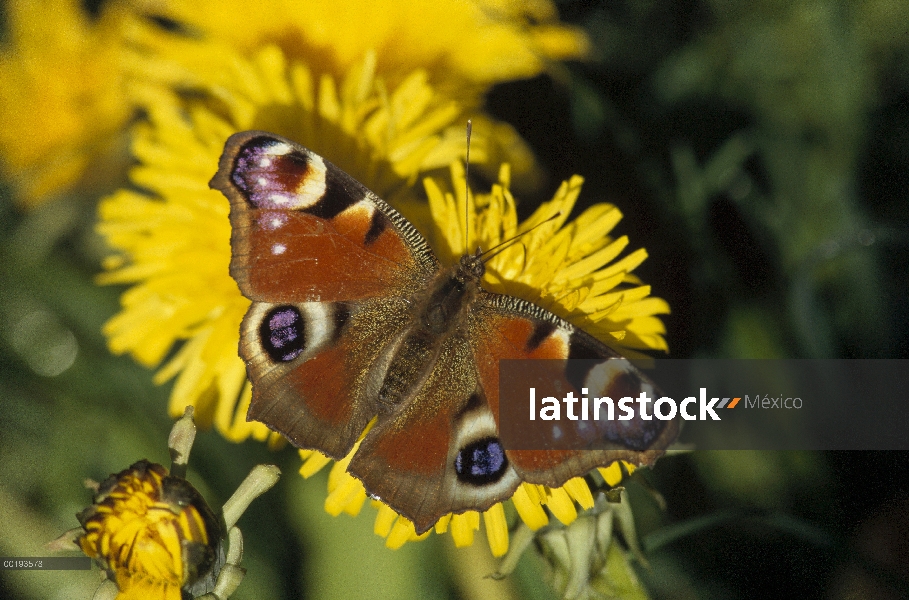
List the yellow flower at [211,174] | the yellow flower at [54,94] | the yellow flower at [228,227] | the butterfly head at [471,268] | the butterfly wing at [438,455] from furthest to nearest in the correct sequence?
the yellow flower at [54,94] → the yellow flower at [211,174] → the yellow flower at [228,227] → the butterfly head at [471,268] → the butterfly wing at [438,455]

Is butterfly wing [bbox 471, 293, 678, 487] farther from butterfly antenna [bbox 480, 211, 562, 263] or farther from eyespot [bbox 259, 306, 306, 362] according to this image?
eyespot [bbox 259, 306, 306, 362]

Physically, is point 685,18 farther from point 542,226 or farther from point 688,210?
point 542,226

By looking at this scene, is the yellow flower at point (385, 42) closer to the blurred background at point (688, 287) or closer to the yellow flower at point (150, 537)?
the blurred background at point (688, 287)

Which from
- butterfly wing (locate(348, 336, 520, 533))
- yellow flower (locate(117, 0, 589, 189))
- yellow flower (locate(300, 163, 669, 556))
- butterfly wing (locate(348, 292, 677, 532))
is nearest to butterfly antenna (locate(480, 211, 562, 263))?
yellow flower (locate(300, 163, 669, 556))

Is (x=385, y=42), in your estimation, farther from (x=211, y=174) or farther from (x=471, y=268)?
(x=471, y=268)
